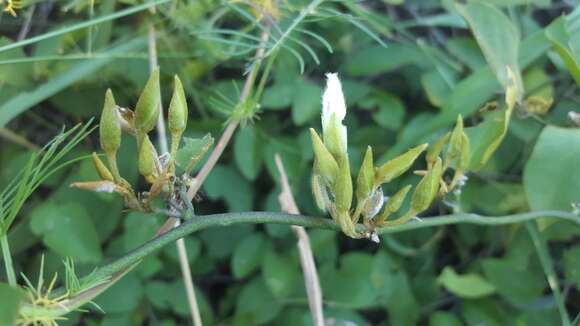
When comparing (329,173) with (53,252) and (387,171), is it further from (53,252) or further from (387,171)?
(53,252)

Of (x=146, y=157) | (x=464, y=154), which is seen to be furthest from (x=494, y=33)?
(x=146, y=157)

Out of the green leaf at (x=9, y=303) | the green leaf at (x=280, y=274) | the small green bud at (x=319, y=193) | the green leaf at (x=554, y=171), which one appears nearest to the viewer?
the green leaf at (x=9, y=303)

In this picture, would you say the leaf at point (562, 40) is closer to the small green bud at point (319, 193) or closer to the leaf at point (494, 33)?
the leaf at point (494, 33)

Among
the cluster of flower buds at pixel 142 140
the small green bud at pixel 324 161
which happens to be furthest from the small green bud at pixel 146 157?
the small green bud at pixel 324 161

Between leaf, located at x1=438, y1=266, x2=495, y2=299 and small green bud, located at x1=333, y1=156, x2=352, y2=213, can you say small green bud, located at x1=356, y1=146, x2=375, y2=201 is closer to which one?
small green bud, located at x1=333, y1=156, x2=352, y2=213

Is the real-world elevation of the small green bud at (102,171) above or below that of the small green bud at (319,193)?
above

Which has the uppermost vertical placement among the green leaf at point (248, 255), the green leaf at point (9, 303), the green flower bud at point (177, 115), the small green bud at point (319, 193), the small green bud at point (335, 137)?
the green flower bud at point (177, 115)
